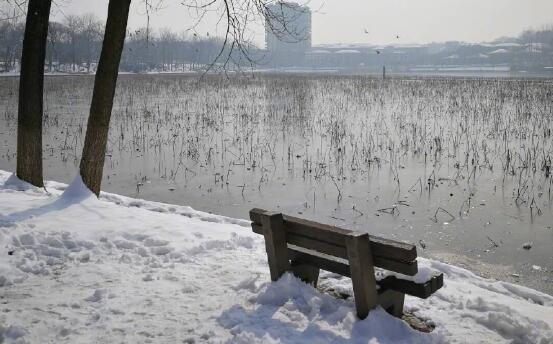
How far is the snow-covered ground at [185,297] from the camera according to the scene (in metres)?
3.81

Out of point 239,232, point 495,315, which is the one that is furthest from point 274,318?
point 239,232

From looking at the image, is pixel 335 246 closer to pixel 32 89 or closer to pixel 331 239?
pixel 331 239

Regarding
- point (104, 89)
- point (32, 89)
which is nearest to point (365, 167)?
point (104, 89)

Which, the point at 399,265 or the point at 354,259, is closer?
the point at 399,265

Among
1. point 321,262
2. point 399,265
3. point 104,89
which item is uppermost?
point 104,89

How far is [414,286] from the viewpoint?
12.8ft

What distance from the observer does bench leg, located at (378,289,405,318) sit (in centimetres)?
405

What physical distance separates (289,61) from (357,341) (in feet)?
540

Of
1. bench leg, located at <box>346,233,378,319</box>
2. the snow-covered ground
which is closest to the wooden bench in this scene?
bench leg, located at <box>346,233,378,319</box>

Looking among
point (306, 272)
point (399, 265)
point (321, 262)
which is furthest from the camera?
point (306, 272)

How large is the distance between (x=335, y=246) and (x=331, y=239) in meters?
→ 0.07

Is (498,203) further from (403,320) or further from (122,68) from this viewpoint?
(122,68)

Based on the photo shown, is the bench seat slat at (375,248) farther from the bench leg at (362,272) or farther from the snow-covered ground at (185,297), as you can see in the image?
the snow-covered ground at (185,297)

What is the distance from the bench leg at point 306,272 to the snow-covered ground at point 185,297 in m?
0.12
